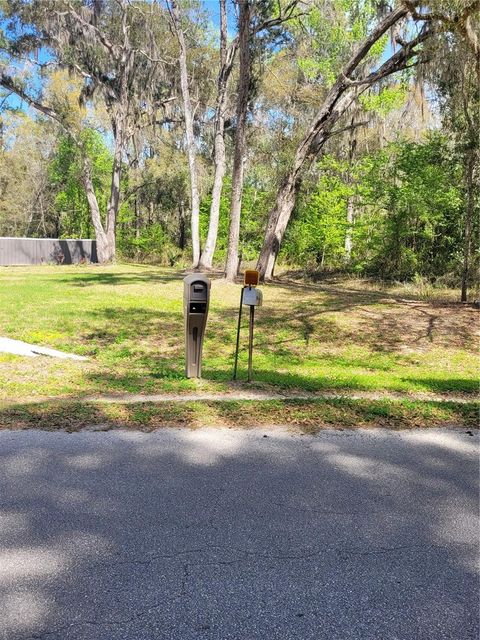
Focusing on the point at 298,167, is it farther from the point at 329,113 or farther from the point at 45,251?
the point at 45,251

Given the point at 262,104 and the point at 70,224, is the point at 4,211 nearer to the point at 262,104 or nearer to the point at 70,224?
the point at 70,224

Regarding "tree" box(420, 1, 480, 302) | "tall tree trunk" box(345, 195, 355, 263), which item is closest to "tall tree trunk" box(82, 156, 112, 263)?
"tall tree trunk" box(345, 195, 355, 263)

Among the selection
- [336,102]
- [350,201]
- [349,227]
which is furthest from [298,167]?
[350,201]

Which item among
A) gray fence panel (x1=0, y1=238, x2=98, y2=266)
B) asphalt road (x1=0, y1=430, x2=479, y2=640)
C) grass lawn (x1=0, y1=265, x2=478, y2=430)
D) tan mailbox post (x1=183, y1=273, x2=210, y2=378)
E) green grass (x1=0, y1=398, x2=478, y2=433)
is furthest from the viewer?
gray fence panel (x1=0, y1=238, x2=98, y2=266)

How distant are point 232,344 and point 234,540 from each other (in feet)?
22.1

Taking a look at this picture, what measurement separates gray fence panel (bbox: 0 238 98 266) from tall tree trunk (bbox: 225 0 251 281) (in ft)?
59.7

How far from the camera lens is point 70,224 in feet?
150

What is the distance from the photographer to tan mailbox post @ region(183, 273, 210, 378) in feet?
19.2

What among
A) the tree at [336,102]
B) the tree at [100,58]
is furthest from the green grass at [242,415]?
the tree at [100,58]

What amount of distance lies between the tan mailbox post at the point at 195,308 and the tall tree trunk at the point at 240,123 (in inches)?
466

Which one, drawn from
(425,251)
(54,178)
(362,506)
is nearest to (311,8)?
(425,251)

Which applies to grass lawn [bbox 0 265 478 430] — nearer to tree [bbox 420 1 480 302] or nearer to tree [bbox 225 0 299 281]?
tree [bbox 225 0 299 281]

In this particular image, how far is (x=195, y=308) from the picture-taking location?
235 inches

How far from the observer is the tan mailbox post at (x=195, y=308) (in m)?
5.84
